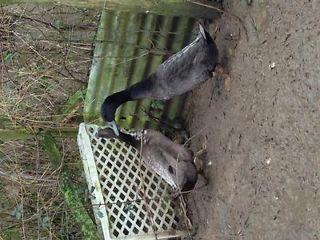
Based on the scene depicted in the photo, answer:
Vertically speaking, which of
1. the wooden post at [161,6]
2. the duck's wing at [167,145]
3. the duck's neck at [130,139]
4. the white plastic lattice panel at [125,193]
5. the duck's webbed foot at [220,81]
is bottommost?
the white plastic lattice panel at [125,193]

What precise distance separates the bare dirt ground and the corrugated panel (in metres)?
0.32

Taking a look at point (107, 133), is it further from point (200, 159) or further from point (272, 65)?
point (272, 65)

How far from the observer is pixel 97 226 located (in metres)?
5.37

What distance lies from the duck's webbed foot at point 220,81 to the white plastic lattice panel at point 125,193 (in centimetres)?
85

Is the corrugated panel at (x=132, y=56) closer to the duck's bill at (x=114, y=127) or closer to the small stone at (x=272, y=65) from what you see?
the duck's bill at (x=114, y=127)

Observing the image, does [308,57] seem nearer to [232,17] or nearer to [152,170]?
[232,17]

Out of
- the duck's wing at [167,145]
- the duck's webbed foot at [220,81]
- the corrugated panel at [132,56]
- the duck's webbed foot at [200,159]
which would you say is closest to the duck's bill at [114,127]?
the duck's wing at [167,145]

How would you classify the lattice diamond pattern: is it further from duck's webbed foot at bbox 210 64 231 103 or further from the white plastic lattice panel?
duck's webbed foot at bbox 210 64 231 103

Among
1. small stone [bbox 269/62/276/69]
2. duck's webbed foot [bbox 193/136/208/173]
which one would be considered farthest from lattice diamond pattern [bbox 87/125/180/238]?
small stone [bbox 269/62/276/69]

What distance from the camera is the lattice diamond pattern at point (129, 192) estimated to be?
16.6 ft

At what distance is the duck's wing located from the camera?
486cm

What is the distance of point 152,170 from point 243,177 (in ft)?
3.31

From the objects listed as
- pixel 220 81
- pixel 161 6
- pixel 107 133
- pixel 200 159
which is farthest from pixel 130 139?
pixel 161 6

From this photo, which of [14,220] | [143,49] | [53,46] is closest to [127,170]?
[143,49]
